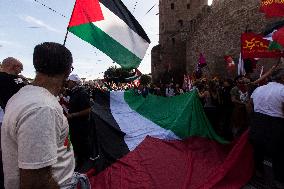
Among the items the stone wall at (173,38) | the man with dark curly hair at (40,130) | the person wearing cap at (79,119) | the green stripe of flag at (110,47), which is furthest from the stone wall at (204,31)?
the man with dark curly hair at (40,130)

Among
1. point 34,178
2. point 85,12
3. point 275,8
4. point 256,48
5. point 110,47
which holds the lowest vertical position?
point 34,178

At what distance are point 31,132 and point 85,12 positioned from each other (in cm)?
342

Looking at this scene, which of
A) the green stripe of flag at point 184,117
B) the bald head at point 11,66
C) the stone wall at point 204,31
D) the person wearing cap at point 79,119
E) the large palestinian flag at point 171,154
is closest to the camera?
the bald head at point 11,66

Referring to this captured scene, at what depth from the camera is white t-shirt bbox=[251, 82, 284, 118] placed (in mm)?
4625

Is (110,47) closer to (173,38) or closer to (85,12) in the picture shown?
(85,12)

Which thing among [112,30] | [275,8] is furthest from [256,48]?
[112,30]

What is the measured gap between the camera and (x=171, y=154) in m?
6.03

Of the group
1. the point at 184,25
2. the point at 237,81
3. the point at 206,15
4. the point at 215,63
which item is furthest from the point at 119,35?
the point at 184,25

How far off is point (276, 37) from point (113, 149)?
3.34 meters

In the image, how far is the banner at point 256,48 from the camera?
26.2 ft

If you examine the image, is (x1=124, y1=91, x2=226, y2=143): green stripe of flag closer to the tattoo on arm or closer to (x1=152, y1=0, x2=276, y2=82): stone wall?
the tattoo on arm

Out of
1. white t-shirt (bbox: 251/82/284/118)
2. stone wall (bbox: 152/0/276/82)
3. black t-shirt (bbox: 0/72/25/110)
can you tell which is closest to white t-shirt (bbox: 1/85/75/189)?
black t-shirt (bbox: 0/72/25/110)

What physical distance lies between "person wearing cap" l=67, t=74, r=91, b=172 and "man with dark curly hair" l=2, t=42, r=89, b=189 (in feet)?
12.3

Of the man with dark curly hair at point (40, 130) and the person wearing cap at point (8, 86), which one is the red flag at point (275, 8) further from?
the man with dark curly hair at point (40, 130)
